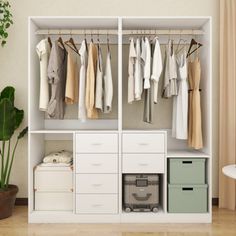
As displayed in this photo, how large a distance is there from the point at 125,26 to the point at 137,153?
1.37m

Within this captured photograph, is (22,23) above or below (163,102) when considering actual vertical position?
→ above

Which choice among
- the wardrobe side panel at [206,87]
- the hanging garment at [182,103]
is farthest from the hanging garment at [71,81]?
the wardrobe side panel at [206,87]

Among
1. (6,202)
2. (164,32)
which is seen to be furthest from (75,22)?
(6,202)

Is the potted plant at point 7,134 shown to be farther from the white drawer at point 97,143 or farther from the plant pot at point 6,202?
the white drawer at point 97,143

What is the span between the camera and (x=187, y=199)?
3.45 metres

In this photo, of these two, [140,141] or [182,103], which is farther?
[182,103]

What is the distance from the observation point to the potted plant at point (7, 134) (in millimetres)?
3527

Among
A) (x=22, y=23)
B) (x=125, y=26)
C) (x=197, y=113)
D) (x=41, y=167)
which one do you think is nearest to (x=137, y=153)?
(x=197, y=113)

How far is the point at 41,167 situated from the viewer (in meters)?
3.53

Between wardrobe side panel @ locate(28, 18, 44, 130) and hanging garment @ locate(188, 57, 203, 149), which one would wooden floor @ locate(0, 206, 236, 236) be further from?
wardrobe side panel @ locate(28, 18, 44, 130)

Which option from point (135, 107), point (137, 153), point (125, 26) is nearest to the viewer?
point (137, 153)

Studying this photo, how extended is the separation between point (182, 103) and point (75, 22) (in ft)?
4.52

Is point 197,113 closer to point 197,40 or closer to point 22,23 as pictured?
point 197,40

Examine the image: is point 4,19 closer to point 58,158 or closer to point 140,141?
point 58,158
